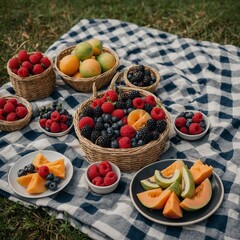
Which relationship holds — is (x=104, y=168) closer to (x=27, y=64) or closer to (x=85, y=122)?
(x=85, y=122)

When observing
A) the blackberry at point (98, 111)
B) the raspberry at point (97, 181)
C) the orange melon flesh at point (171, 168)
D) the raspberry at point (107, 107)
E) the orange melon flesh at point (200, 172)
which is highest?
the raspberry at point (107, 107)

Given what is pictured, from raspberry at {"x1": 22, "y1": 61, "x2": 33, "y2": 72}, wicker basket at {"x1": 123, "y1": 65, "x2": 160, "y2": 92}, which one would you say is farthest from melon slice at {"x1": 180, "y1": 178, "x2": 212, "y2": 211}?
raspberry at {"x1": 22, "y1": 61, "x2": 33, "y2": 72}

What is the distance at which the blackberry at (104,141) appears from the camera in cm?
244

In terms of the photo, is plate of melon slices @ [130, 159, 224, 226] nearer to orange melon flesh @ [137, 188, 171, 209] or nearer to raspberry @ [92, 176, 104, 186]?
orange melon flesh @ [137, 188, 171, 209]

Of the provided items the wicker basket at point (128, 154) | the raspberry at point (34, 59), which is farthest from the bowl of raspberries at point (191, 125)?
the raspberry at point (34, 59)

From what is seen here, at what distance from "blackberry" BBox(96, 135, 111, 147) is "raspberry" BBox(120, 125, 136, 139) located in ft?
0.31

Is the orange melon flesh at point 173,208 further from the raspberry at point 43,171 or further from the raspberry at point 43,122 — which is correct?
the raspberry at point 43,122

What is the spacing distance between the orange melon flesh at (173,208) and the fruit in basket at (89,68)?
134cm

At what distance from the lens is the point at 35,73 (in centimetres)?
305

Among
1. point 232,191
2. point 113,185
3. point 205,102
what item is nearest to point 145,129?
point 113,185

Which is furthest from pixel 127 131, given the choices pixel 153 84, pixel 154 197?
pixel 153 84

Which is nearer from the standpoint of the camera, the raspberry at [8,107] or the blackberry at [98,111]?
the blackberry at [98,111]

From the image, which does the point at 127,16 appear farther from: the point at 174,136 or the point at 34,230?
the point at 34,230

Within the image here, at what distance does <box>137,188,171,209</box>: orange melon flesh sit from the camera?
2.20m
